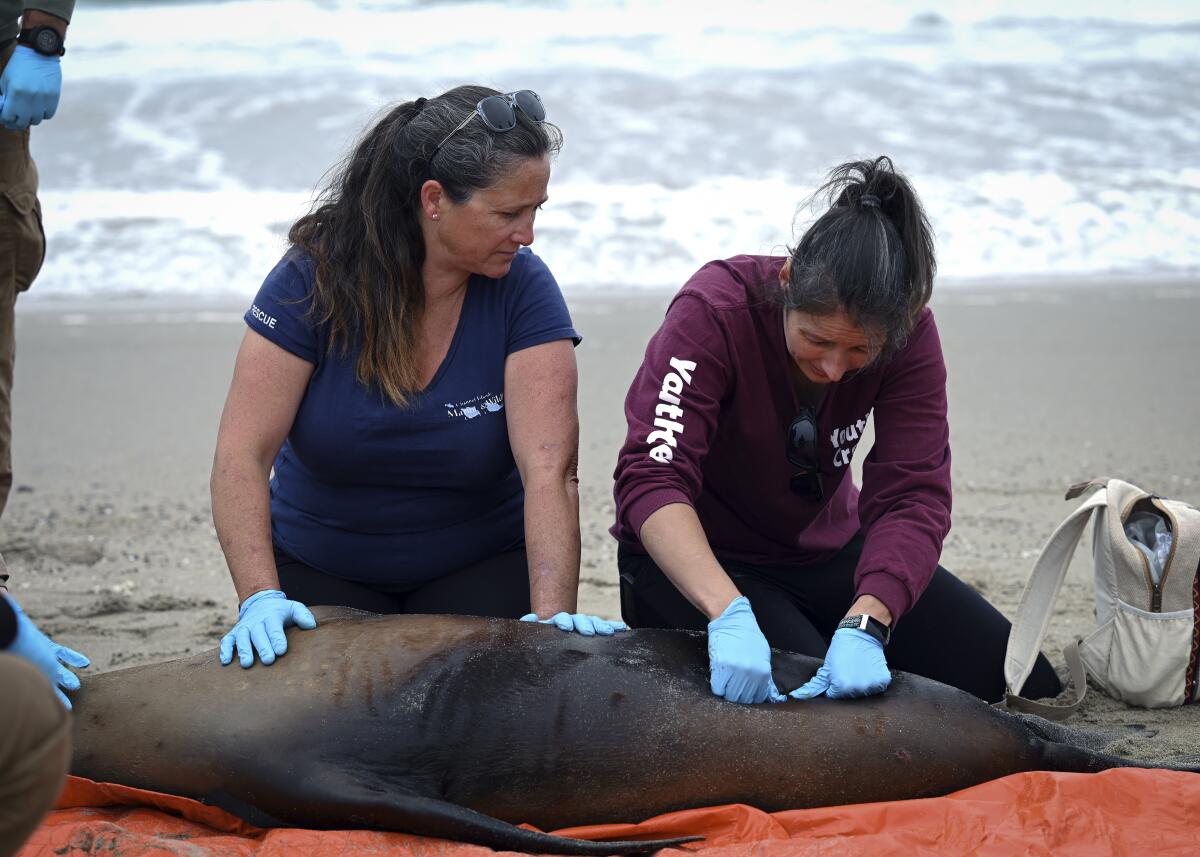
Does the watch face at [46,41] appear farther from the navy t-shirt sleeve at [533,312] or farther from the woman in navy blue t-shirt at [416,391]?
the navy t-shirt sleeve at [533,312]

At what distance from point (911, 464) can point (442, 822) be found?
153cm

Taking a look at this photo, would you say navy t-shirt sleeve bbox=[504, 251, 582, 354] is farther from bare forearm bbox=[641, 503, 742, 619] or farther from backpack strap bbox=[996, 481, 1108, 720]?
backpack strap bbox=[996, 481, 1108, 720]

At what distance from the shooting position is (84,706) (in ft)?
9.37

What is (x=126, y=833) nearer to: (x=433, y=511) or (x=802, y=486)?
(x=433, y=511)

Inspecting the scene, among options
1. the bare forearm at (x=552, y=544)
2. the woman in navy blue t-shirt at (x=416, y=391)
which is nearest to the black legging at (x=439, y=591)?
the woman in navy blue t-shirt at (x=416, y=391)

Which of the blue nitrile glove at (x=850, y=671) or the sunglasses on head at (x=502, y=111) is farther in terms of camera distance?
the sunglasses on head at (x=502, y=111)

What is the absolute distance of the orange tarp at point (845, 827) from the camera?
263cm

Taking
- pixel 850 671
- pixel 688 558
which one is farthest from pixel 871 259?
pixel 850 671

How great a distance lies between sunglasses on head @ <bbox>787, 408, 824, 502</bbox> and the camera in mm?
3309

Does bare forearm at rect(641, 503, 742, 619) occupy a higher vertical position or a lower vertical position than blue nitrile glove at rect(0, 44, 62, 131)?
lower

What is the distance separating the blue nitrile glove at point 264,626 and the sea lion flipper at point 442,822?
36 cm

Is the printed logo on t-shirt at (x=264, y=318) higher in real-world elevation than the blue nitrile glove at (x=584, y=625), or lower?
higher

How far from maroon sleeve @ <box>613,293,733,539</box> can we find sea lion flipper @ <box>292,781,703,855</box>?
0.83 metres

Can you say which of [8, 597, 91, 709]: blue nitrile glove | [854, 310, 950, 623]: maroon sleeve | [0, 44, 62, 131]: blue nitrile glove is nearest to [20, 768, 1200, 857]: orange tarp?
[8, 597, 91, 709]: blue nitrile glove
